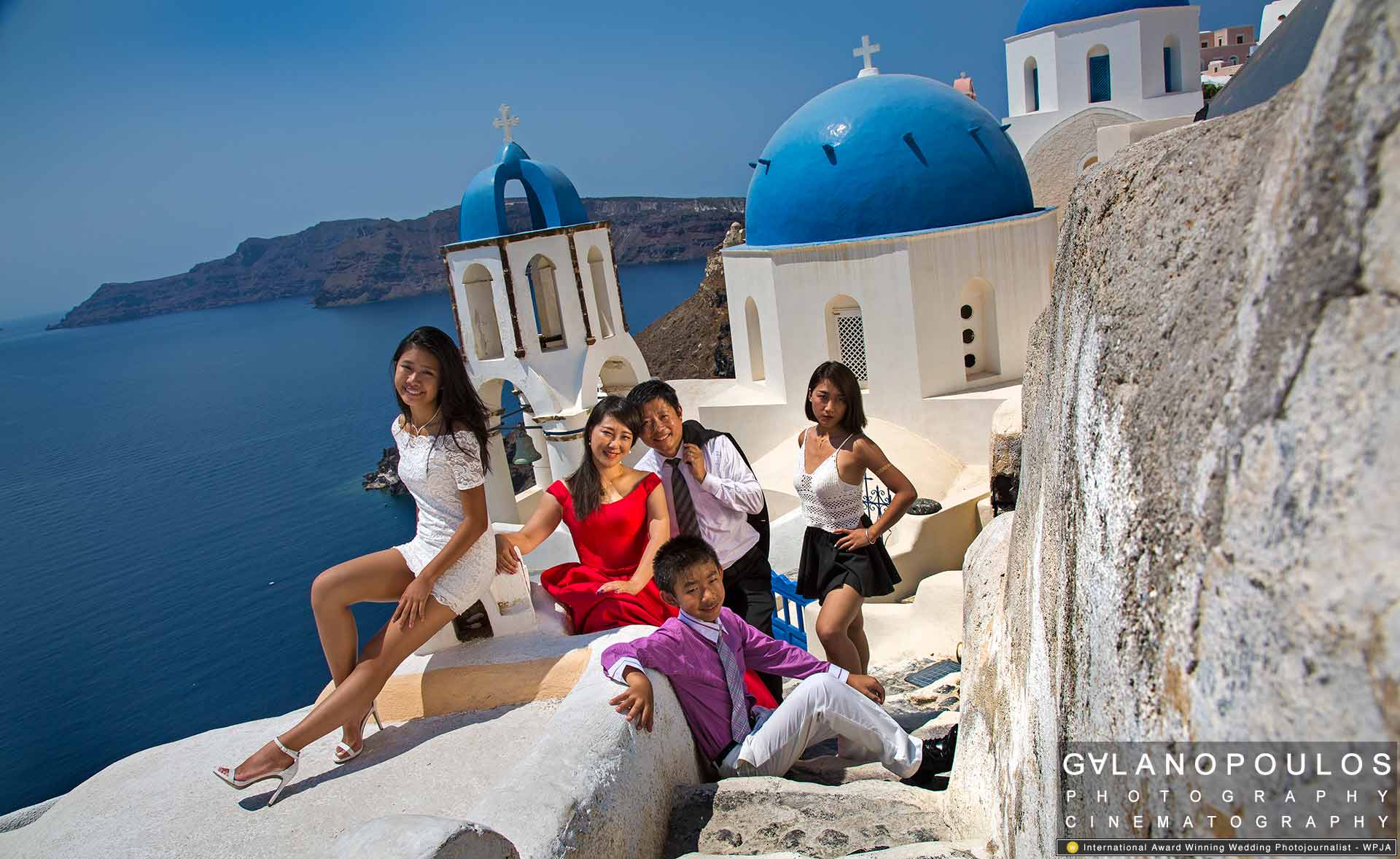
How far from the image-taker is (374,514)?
3102cm

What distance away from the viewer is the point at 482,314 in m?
13.0

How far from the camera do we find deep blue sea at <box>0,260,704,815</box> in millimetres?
17922

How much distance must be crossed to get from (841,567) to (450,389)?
5.73 ft

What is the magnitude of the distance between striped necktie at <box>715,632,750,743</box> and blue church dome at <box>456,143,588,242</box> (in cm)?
986

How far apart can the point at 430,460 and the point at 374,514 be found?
29.6 m

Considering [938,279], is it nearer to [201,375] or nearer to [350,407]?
[350,407]

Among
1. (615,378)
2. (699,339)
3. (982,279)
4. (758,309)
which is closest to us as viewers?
(982,279)

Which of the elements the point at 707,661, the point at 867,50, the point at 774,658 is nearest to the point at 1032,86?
the point at 867,50

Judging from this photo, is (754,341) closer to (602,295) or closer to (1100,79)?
(602,295)

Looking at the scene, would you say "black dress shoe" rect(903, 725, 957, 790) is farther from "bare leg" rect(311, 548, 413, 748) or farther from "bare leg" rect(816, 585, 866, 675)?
"bare leg" rect(311, 548, 413, 748)

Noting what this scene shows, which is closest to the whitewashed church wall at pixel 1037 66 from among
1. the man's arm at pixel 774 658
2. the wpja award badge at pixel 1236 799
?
the man's arm at pixel 774 658

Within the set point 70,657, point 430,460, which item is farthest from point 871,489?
point 70,657

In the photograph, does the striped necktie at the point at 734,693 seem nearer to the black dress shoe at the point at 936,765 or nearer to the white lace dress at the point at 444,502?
the black dress shoe at the point at 936,765

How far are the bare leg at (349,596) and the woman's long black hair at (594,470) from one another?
682 mm
